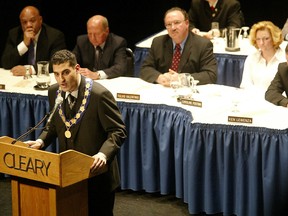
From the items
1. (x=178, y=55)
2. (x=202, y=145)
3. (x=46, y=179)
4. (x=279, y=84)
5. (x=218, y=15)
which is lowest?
(x=202, y=145)

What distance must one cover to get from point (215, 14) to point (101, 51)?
6.56ft

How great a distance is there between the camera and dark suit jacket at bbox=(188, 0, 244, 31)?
7.91 metres

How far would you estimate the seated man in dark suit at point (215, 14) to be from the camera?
791 centimetres

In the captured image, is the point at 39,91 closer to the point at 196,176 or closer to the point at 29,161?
the point at 196,176

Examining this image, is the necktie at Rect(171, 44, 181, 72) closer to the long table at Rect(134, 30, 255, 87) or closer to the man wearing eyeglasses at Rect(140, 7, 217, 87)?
the man wearing eyeglasses at Rect(140, 7, 217, 87)

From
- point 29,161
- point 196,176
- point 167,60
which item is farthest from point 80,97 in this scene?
point 167,60

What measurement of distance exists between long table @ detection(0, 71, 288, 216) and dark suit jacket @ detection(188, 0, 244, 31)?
228 cm

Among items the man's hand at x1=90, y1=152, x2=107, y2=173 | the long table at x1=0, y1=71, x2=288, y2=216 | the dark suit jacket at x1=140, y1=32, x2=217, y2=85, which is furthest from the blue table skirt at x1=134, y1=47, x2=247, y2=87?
the man's hand at x1=90, y1=152, x2=107, y2=173

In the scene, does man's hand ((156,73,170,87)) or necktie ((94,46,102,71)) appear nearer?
man's hand ((156,73,170,87))

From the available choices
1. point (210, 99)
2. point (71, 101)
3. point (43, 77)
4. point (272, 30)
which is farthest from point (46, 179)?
point (272, 30)

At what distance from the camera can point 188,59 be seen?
614cm

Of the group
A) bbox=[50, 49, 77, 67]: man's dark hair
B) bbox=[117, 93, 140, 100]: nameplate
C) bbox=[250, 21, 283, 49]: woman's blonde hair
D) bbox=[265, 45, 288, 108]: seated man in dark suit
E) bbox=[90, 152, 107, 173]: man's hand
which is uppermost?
bbox=[250, 21, 283, 49]: woman's blonde hair

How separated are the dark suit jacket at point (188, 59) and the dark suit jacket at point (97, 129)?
225cm

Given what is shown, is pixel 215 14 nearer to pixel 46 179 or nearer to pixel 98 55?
pixel 98 55
